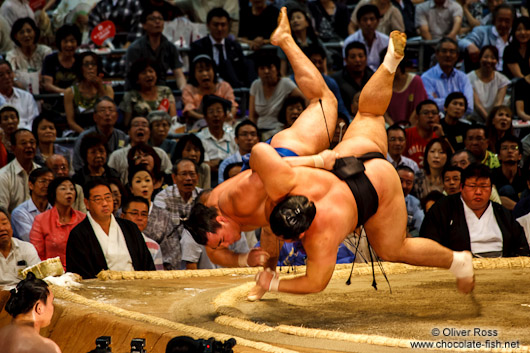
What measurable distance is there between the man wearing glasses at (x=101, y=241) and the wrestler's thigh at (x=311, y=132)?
3.68 ft

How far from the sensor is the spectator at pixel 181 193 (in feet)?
13.8

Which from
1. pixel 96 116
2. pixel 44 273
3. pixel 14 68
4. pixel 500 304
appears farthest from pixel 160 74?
pixel 500 304

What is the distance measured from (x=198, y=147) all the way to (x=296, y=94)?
0.89 metres

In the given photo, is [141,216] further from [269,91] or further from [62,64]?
[62,64]

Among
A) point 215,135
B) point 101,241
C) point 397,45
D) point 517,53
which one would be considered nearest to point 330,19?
point 517,53

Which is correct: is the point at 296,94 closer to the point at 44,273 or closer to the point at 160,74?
the point at 160,74

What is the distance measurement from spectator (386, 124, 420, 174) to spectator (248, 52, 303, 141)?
74 centimetres

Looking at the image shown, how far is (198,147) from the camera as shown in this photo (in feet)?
15.1

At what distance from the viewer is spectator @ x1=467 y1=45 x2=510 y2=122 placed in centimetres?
559

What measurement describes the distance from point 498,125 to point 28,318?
3.71m

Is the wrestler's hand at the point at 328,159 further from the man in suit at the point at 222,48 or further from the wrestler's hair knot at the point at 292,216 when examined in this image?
the man in suit at the point at 222,48

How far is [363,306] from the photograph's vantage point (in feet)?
9.26

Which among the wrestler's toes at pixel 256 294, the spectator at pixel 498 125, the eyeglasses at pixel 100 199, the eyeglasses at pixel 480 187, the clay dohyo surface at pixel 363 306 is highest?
the spectator at pixel 498 125

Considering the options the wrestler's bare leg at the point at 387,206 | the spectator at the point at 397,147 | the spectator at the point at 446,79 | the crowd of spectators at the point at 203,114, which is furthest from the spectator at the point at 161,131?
the wrestler's bare leg at the point at 387,206
